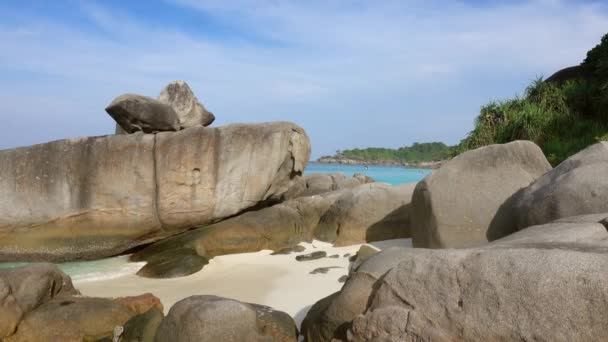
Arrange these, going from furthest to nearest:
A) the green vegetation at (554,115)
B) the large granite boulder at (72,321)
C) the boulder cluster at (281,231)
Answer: the green vegetation at (554,115), the large granite boulder at (72,321), the boulder cluster at (281,231)

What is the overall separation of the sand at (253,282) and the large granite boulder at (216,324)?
87 centimetres

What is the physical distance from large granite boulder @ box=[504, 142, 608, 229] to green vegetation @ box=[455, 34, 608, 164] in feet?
23.5

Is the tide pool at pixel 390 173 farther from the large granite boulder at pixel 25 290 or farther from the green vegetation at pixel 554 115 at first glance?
the large granite boulder at pixel 25 290

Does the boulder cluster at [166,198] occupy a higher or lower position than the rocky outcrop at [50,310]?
higher

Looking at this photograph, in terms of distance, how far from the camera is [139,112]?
1106 centimetres

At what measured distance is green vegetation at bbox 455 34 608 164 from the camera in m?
14.6

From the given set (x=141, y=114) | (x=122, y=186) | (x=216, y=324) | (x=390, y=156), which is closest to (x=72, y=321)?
(x=216, y=324)

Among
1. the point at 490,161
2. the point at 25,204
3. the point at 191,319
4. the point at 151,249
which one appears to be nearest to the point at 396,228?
the point at 490,161

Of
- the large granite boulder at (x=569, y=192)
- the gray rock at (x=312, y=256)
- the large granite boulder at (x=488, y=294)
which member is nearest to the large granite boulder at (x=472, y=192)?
the large granite boulder at (x=569, y=192)

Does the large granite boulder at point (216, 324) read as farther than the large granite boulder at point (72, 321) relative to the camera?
No

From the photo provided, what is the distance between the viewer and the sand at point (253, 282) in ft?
23.2

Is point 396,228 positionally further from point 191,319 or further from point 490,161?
point 191,319

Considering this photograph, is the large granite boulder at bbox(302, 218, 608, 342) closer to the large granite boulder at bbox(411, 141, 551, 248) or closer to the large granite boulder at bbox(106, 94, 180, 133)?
the large granite boulder at bbox(411, 141, 551, 248)

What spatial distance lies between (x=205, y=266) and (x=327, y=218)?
296 centimetres
